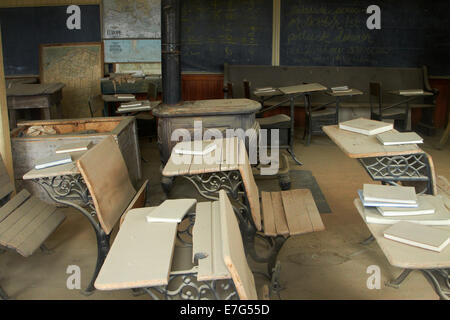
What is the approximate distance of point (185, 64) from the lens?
7676mm

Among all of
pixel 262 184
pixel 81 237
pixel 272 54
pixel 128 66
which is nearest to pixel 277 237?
pixel 81 237

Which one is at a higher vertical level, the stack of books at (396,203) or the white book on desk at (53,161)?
the white book on desk at (53,161)

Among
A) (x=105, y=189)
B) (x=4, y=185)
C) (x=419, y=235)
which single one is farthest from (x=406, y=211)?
(x=4, y=185)

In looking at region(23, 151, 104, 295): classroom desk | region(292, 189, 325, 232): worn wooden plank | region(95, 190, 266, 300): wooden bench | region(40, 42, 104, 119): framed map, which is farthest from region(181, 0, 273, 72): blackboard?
region(95, 190, 266, 300): wooden bench

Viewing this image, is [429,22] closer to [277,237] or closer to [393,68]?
[393,68]

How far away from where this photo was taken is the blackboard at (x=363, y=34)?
7.28 meters

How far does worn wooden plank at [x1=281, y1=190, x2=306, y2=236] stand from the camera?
268cm

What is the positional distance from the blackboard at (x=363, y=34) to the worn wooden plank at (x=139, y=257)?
595 centimetres

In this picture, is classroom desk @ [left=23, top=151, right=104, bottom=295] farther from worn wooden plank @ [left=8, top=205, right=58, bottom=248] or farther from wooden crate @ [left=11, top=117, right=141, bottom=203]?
wooden crate @ [left=11, top=117, right=141, bottom=203]

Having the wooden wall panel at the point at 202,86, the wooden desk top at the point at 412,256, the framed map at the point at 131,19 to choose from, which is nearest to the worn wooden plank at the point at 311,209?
the wooden desk top at the point at 412,256

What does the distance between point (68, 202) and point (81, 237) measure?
105 cm

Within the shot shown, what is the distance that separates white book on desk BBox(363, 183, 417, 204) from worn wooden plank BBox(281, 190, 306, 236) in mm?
503

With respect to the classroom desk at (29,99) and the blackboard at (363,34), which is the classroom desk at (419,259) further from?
the blackboard at (363,34)

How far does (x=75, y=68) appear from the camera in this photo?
7730 mm
